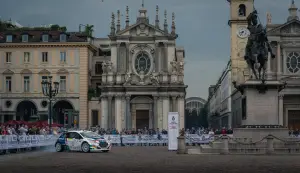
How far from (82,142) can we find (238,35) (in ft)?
164

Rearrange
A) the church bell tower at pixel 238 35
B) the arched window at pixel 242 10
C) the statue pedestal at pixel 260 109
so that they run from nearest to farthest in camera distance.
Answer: the statue pedestal at pixel 260 109 → the church bell tower at pixel 238 35 → the arched window at pixel 242 10

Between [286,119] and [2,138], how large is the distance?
141 ft

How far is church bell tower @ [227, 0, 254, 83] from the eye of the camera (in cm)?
8706

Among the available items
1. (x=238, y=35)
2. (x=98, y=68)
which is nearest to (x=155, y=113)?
(x=98, y=68)

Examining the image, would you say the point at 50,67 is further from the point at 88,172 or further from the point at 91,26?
the point at 88,172

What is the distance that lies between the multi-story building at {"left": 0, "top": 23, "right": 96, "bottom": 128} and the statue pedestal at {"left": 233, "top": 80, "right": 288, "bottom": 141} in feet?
153

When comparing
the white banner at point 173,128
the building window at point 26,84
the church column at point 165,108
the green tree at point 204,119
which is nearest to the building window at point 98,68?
the building window at point 26,84

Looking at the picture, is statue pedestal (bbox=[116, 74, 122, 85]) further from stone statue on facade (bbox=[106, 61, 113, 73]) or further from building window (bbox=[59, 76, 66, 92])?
building window (bbox=[59, 76, 66, 92])

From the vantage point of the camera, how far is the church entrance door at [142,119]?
79.4 m

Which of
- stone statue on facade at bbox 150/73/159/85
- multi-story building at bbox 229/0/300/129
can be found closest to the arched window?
multi-story building at bbox 229/0/300/129

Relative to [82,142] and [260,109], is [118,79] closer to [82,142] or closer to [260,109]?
[82,142]

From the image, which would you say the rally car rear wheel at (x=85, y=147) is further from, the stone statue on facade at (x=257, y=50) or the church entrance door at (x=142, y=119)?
the church entrance door at (x=142, y=119)

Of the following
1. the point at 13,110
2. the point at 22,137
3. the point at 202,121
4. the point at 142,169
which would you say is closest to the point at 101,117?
the point at 13,110

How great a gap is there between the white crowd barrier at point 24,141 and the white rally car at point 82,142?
2.70 m
